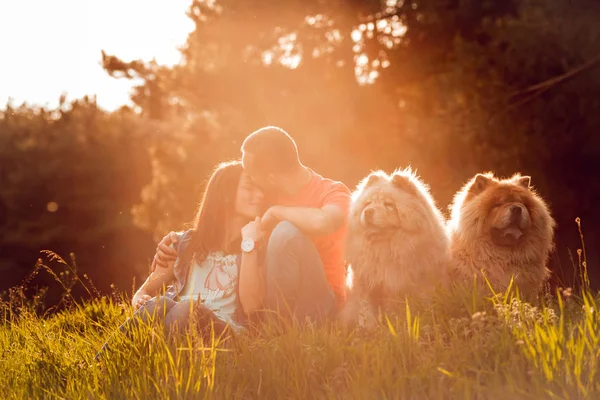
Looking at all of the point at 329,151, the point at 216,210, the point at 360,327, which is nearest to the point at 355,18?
the point at 329,151

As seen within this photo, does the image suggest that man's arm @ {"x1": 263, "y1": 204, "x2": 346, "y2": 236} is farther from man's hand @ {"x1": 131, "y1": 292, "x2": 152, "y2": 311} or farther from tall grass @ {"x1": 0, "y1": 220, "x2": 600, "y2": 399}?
man's hand @ {"x1": 131, "y1": 292, "x2": 152, "y2": 311}

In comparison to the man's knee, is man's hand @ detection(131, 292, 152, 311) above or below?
below

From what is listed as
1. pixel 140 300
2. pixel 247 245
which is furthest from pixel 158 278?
pixel 247 245

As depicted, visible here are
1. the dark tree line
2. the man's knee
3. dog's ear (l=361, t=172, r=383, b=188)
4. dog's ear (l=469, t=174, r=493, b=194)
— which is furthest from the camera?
the dark tree line

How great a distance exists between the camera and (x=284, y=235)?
4234 millimetres

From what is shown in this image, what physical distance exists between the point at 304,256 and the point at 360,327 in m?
0.64

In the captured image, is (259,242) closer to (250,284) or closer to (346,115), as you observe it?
(250,284)

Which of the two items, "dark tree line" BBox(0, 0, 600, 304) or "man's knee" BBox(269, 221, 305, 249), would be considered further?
"dark tree line" BBox(0, 0, 600, 304)

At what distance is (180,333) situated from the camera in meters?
3.67

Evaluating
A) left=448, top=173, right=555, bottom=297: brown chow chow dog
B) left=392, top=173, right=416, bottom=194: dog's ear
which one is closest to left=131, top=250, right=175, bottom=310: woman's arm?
left=392, top=173, right=416, bottom=194: dog's ear

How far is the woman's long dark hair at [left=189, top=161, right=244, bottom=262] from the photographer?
15.0ft

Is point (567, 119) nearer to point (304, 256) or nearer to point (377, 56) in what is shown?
point (377, 56)

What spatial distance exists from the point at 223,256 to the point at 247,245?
1.12 feet

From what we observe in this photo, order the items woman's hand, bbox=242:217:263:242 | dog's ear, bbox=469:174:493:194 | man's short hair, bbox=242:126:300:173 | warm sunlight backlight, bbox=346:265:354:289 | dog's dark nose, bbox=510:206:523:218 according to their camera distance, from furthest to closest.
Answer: dog's ear, bbox=469:174:493:194 → warm sunlight backlight, bbox=346:265:354:289 → dog's dark nose, bbox=510:206:523:218 → man's short hair, bbox=242:126:300:173 → woman's hand, bbox=242:217:263:242
